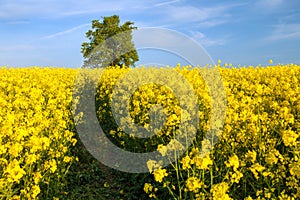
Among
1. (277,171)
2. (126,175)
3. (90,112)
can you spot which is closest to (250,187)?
(277,171)

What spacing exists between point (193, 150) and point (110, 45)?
39.9 m

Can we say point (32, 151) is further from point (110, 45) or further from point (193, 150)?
point (110, 45)

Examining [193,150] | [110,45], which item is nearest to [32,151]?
[193,150]

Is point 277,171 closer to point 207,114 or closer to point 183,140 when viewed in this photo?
point 183,140

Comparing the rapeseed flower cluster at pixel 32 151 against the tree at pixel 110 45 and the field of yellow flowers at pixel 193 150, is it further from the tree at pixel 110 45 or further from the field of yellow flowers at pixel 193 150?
the tree at pixel 110 45

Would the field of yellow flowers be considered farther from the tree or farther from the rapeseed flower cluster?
the tree

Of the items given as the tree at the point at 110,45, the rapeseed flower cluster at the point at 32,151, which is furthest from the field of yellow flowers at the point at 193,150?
the tree at the point at 110,45

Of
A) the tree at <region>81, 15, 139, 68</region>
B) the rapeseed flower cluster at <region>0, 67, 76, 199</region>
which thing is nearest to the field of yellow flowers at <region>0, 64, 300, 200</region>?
the rapeseed flower cluster at <region>0, 67, 76, 199</region>

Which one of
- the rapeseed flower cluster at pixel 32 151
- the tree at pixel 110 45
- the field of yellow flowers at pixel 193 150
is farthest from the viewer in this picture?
the tree at pixel 110 45

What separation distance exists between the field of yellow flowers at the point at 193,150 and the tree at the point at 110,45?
32.0 m

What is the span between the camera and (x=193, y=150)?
4277 millimetres

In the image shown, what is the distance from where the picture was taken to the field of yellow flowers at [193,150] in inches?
160

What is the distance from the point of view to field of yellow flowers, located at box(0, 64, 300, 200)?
4074 mm

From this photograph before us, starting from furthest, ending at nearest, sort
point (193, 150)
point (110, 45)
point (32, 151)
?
point (110, 45), point (32, 151), point (193, 150)
